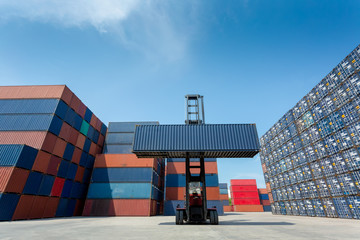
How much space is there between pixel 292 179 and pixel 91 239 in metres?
25.2

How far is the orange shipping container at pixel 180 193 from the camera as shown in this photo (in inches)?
1056

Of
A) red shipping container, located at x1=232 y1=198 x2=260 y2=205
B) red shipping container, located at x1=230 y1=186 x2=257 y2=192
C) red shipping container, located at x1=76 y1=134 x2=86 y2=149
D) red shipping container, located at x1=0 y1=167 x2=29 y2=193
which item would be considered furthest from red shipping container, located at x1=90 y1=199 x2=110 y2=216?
red shipping container, located at x1=230 y1=186 x2=257 y2=192

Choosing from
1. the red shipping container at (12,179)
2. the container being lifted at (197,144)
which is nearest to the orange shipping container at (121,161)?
the red shipping container at (12,179)

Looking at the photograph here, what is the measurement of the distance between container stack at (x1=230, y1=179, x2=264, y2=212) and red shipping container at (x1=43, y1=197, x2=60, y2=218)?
44.1m

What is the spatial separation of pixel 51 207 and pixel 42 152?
6.47m

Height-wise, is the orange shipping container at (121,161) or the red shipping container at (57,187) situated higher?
the orange shipping container at (121,161)

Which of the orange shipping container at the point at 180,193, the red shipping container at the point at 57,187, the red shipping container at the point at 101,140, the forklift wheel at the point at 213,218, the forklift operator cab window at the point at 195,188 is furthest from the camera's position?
the red shipping container at the point at 101,140

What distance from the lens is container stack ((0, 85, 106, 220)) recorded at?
50.9ft

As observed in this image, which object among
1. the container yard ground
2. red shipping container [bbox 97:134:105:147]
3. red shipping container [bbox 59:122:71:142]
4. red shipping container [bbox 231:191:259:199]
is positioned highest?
red shipping container [bbox 97:134:105:147]

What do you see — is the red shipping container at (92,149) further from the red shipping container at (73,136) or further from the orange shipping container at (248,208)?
the orange shipping container at (248,208)

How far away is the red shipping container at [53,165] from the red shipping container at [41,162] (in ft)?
1.51

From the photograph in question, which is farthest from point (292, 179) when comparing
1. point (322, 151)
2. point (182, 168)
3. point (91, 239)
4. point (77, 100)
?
point (77, 100)

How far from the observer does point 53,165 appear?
19.6 metres

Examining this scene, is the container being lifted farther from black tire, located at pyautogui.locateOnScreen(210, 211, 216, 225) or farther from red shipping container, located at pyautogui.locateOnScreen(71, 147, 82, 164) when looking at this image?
red shipping container, located at pyautogui.locateOnScreen(71, 147, 82, 164)
